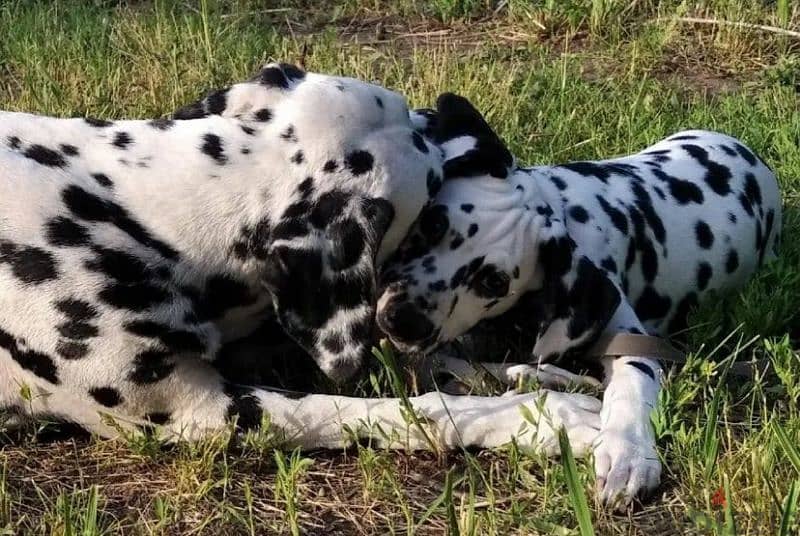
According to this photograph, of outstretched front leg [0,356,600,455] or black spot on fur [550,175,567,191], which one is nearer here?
outstretched front leg [0,356,600,455]

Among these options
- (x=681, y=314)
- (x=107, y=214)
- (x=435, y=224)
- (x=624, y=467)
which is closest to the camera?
(x=624, y=467)

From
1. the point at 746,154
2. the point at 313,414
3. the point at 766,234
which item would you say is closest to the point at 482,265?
the point at 313,414

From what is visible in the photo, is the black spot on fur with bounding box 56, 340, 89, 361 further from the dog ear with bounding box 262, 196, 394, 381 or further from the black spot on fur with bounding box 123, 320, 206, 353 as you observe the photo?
the dog ear with bounding box 262, 196, 394, 381

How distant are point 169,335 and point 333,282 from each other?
0.52 m

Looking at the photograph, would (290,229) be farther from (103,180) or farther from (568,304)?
(568,304)

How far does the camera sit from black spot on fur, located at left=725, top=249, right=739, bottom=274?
5.07 metres

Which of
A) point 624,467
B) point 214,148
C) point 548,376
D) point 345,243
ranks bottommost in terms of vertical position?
point 548,376

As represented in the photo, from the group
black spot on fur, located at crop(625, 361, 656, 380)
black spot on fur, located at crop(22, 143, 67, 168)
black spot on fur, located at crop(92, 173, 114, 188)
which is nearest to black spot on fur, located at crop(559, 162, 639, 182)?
black spot on fur, located at crop(625, 361, 656, 380)

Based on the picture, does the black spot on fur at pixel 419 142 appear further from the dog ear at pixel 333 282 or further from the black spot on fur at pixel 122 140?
the black spot on fur at pixel 122 140

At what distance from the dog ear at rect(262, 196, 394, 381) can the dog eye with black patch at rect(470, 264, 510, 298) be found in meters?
0.54

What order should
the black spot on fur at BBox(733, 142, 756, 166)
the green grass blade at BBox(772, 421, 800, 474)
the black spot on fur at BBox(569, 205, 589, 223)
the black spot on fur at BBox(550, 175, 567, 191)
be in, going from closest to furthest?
the green grass blade at BBox(772, 421, 800, 474) < the black spot on fur at BBox(569, 205, 589, 223) < the black spot on fur at BBox(550, 175, 567, 191) < the black spot on fur at BBox(733, 142, 756, 166)

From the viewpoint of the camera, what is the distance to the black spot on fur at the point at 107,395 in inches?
137

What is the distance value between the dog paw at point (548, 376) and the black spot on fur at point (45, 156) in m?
1.66

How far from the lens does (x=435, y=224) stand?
12.8 feet
